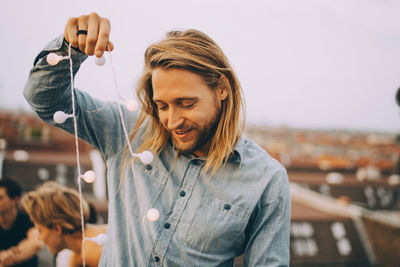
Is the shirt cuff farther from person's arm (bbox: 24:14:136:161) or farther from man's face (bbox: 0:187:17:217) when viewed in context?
man's face (bbox: 0:187:17:217)

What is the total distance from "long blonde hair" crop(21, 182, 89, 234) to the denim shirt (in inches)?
46.1

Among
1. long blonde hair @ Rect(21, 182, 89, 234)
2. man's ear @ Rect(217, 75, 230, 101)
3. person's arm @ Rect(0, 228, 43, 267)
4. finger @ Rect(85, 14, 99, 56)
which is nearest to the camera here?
finger @ Rect(85, 14, 99, 56)

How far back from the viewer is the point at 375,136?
2287 inches

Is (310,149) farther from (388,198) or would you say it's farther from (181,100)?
(181,100)

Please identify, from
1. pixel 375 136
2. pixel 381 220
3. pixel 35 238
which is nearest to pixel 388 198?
pixel 381 220

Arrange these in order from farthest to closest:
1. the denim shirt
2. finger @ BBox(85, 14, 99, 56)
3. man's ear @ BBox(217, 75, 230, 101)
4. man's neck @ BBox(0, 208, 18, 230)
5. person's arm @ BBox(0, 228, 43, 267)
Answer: man's neck @ BBox(0, 208, 18, 230), person's arm @ BBox(0, 228, 43, 267), man's ear @ BBox(217, 75, 230, 101), the denim shirt, finger @ BBox(85, 14, 99, 56)

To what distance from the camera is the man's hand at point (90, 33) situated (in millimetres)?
1150

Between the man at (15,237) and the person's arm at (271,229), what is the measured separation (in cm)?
271

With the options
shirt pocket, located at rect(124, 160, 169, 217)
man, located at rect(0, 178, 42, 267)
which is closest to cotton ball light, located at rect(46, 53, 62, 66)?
shirt pocket, located at rect(124, 160, 169, 217)

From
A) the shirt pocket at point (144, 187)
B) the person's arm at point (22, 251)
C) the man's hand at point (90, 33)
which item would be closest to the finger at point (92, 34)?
the man's hand at point (90, 33)

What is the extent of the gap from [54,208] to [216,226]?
1608mm

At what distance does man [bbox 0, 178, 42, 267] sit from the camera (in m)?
3.21

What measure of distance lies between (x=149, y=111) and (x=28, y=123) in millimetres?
36676

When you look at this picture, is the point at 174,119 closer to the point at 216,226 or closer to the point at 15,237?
the point at 216,226
